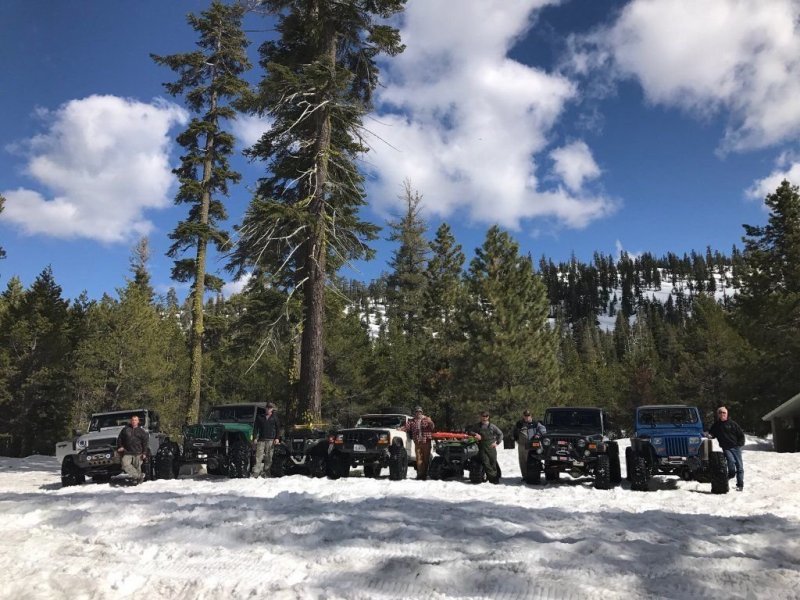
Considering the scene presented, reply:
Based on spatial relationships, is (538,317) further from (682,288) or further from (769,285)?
(682,288)

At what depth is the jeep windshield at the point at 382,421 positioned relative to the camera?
15617mm

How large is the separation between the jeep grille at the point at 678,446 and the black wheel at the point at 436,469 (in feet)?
16.7

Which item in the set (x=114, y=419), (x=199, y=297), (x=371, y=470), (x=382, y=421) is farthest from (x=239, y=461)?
(x=199, y=297)

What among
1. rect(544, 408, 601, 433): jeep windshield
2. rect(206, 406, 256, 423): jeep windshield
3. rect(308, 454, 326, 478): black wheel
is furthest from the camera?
rect(206, 406, 256, 423): jeep windshield

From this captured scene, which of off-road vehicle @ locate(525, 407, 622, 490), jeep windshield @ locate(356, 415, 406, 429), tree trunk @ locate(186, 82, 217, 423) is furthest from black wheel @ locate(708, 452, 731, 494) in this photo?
tree trunk @ locate(186, 82, 217, 423)

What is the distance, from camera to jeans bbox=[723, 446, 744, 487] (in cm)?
1187

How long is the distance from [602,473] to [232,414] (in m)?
10.3

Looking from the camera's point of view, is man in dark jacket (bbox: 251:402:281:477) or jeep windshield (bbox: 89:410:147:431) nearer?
man in dark jacket (bbox: 251:402:281:477)

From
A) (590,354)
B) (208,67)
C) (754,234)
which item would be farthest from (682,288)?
(208,67)

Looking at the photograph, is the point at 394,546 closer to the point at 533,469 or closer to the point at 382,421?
the point at 533,469

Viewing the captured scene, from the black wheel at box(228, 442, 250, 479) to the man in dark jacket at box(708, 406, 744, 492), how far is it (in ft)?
35.6

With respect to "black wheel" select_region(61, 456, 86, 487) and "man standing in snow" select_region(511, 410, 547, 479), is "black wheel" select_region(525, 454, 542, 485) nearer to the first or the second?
"man standing in snow" select_region(511, 410, 547, 479)

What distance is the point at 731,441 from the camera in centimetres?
1193

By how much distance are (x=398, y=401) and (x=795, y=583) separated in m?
33.1
